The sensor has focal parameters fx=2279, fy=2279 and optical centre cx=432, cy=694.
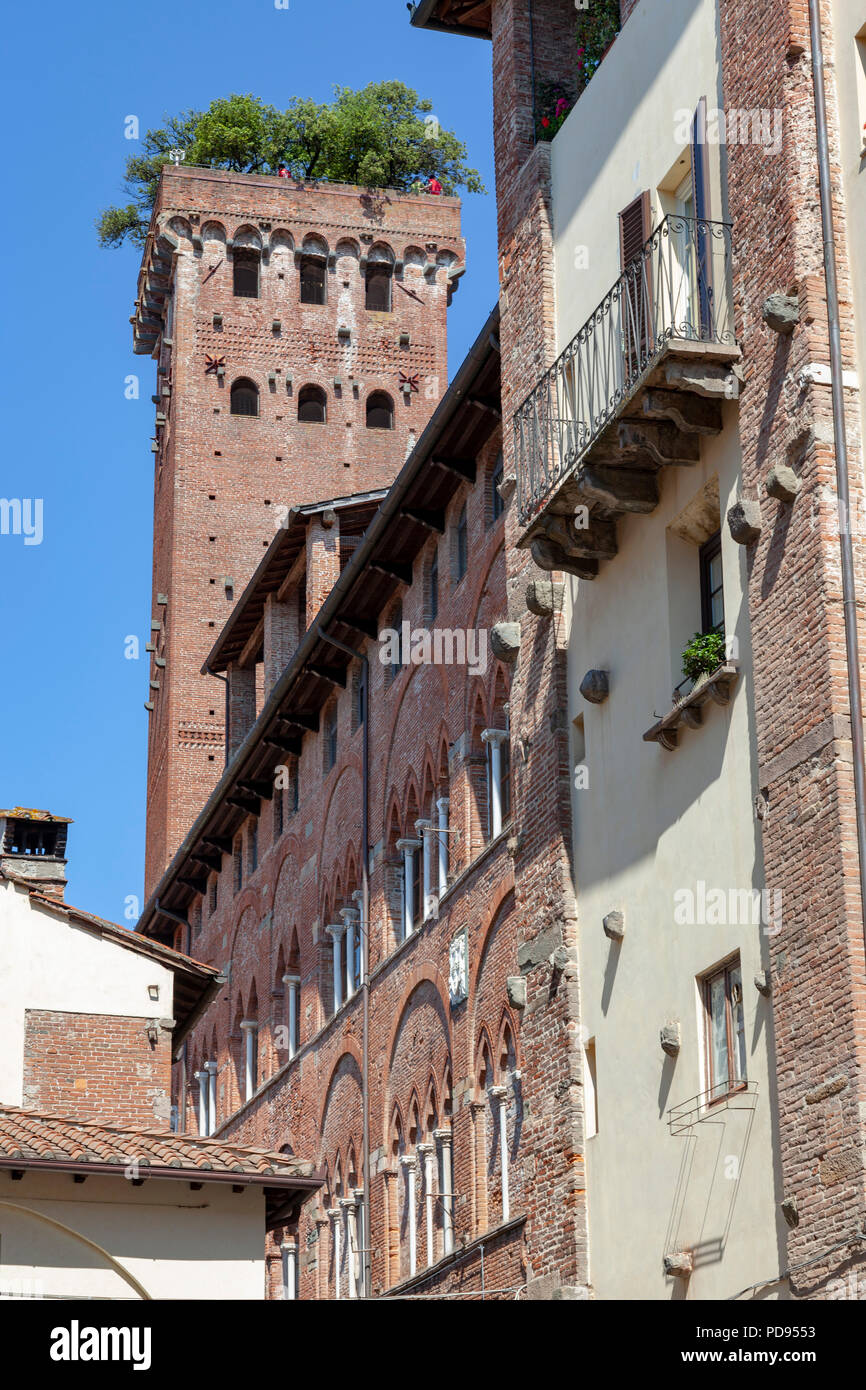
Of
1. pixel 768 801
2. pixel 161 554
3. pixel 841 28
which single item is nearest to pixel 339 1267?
pixel 768 801

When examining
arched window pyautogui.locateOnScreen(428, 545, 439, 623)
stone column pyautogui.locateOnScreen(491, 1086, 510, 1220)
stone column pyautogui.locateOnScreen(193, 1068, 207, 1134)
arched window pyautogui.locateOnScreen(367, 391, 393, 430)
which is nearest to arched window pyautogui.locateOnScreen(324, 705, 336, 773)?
arched window pyautogui.locateOnScreen(428, 545, 439, 623)

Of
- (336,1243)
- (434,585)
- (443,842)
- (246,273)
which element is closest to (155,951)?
(443,842)

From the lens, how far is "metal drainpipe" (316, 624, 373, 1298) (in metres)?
26.9

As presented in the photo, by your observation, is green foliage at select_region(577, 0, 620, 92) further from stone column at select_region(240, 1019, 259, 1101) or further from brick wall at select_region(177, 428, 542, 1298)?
stone column at select_region(240, 1019, 259, 1101)

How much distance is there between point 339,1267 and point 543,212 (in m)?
15.1

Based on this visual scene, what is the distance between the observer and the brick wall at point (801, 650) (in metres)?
12.2

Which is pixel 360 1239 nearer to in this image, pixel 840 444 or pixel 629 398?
pixel 629 398

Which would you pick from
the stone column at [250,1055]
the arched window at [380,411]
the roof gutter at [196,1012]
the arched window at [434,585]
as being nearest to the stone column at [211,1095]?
the stone column at [250,1055]

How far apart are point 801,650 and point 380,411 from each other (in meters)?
39.5

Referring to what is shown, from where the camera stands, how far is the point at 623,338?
1553 cm

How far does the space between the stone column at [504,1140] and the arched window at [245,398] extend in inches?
1203

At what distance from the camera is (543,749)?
55.9 ft

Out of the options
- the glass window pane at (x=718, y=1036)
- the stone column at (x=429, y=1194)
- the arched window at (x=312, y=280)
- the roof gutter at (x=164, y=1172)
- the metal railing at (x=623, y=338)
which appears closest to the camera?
the glass window pane at (x=718, y=1036)

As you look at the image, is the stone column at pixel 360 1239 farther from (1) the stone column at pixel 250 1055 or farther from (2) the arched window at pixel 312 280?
(2) the arched window at pixel 312 280
